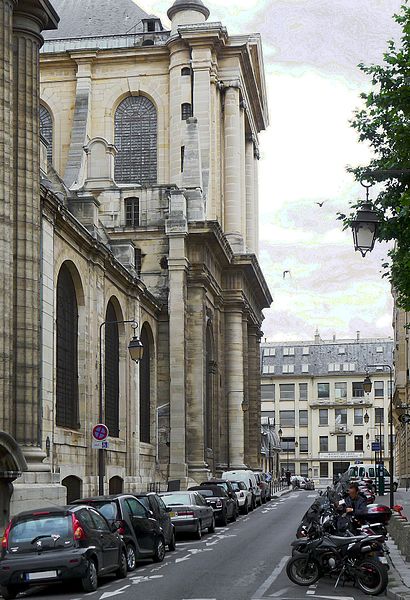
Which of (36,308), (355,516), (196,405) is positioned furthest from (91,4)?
(355,516)

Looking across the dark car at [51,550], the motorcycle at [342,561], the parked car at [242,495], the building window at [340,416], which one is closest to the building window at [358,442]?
the building window at [340,416]

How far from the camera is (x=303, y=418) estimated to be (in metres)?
142

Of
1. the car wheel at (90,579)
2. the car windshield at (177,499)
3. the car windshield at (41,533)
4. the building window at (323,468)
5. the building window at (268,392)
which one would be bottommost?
the building window at (323,468)

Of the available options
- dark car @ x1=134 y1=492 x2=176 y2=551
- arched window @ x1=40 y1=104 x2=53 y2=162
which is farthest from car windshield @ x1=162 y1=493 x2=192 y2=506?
arched window @ x1=40 y1=104 x2=53 y2=162

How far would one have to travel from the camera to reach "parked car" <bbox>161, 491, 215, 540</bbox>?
31.1m

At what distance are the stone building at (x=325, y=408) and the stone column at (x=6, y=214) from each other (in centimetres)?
10968

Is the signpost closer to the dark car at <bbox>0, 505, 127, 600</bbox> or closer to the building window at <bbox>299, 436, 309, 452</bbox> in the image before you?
the dark car at <bbox>0, 505, 127, 600</bbox>

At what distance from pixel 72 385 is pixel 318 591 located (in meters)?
23.2

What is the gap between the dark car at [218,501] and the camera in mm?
39062

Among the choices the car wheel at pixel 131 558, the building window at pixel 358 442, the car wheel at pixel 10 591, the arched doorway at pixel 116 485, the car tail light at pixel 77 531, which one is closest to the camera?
the car wheel at pixel 10 591

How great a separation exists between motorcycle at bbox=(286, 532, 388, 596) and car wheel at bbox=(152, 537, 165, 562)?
5190 mm

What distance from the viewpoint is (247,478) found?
55312mm

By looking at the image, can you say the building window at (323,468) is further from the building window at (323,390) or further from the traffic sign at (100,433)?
the traffic sign at (100,433)

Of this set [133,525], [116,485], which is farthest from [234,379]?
[133,525]
